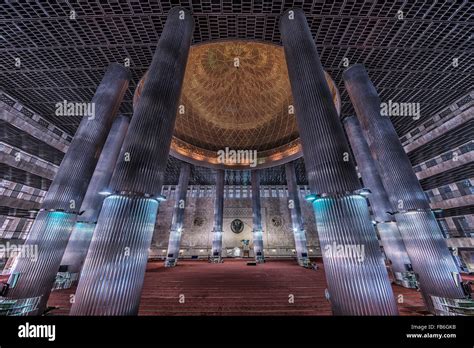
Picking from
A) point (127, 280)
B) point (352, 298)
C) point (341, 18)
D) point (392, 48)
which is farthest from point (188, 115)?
point (352, 298)

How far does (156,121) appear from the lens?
6742 mm

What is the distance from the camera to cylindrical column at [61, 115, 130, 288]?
1209cm

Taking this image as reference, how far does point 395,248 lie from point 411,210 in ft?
18.6

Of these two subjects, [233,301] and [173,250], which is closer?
[233,301]

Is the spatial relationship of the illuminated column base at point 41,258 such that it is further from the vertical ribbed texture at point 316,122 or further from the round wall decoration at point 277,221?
the round wall decoration at point 277,221

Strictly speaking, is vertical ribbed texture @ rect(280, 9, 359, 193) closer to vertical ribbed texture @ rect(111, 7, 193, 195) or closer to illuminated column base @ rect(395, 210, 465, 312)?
vertical ribbed texture @ rect(111, 7, 193, 195)

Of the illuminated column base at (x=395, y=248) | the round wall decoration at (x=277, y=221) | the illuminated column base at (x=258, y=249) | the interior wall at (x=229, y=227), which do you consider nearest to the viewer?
the illuminated column base at (x=395, y=248)

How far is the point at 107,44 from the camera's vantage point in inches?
431

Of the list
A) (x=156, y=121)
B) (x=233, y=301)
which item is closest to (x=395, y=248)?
(x=233, y=301)

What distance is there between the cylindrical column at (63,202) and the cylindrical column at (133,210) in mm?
3059

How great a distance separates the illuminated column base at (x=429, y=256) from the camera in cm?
729

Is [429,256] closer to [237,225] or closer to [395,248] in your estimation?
[395,248]

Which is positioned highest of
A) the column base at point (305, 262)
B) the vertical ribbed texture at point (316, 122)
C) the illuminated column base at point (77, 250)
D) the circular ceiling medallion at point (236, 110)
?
the circular ceiling medallion at point (236, 110)

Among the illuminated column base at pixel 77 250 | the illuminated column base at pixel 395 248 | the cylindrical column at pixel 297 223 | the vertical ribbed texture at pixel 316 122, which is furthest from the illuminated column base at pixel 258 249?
the vertical ribbed texture at pixel 316 122
